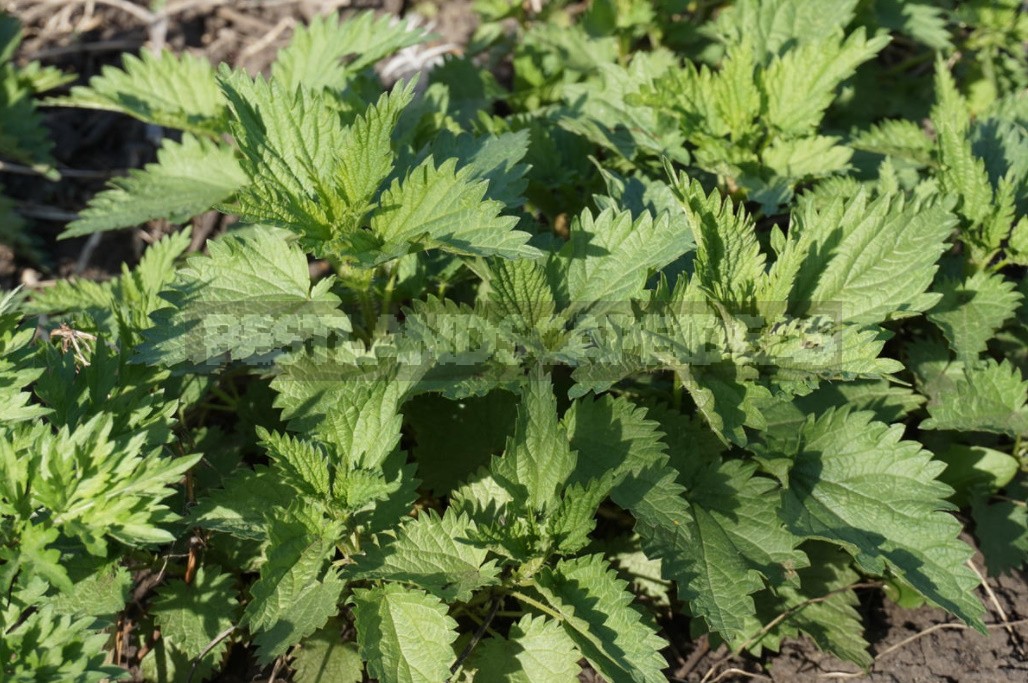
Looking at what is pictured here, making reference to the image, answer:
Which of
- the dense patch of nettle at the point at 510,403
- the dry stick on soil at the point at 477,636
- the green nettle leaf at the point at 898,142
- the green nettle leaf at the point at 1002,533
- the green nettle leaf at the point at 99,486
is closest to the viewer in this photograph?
the green nettle leaf at the point at 99,486

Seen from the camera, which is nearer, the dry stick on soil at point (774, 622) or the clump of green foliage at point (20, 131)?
the dry stick on soil at point (774, 622)

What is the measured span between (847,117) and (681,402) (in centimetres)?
177

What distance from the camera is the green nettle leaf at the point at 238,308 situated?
2.48 metres

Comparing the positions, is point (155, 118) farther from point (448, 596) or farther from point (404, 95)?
point (448, 596)

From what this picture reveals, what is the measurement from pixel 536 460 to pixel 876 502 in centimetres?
98

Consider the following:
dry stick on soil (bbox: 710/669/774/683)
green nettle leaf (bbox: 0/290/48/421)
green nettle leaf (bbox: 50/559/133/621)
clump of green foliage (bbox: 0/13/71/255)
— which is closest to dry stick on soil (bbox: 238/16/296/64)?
clump of green foliage (bbox: 0/13/71/255)

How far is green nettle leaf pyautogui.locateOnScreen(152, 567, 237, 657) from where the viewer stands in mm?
2555

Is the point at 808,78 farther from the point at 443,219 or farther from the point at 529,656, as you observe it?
the point at 529,656

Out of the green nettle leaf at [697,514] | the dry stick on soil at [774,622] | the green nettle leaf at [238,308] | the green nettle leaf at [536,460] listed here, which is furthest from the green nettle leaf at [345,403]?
the dry stick on soil at [774,622]

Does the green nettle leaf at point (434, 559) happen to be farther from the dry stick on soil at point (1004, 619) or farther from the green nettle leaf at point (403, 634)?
the dry stick on soil at point (1004, 619)

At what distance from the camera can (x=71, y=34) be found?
4742mm

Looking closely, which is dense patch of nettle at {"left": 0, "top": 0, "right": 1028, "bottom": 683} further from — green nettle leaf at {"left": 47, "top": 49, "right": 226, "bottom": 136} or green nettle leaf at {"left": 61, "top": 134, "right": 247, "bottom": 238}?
green nettle leaf at {"left": 47, "top": 49, "right": 226, "bottom": 136}

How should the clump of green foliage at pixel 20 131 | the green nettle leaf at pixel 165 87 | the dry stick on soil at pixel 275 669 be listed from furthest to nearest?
the clump of green foliage at pixel 20 131, the green nettle leaf at pixel 165 87, the dry stick on soil at pixel 275 669

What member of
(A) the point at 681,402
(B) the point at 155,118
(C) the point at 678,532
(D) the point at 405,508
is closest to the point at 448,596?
(D) the point at 405,508
